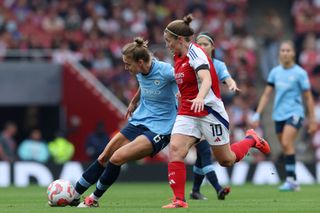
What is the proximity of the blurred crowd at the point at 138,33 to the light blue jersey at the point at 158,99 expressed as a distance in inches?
470

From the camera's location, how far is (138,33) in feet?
89.0

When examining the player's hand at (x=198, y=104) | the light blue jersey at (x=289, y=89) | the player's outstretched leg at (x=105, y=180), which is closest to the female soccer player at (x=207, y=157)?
the player's outstretched leg at (x=105, y=180)

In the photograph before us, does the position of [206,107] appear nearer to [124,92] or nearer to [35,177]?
[35,177]

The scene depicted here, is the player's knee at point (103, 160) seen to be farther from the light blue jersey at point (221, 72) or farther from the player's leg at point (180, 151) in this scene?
the light blue jersey at point (221, 72)

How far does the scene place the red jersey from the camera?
1155 centimetres

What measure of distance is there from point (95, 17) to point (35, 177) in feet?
22.8

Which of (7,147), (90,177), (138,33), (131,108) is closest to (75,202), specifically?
(90,177)

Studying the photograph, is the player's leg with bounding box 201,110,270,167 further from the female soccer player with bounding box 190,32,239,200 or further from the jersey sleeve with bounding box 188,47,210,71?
the female soccer player with bounding box 190,32,239,200

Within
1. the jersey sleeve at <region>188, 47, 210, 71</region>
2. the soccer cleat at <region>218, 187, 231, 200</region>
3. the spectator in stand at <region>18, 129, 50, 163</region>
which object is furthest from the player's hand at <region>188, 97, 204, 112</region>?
the spectator in stand at <region>18, 129, 50, 163</region>

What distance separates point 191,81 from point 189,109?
340 millimetres

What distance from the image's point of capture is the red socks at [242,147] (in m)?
12.5

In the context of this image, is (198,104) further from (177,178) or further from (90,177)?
(90,177)

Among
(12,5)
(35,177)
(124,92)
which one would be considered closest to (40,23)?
(12,5)

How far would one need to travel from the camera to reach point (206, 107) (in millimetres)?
11836
